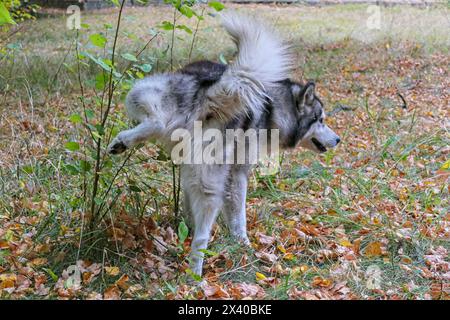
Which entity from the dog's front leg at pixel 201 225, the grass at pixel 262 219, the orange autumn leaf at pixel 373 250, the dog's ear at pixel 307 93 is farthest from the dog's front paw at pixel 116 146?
the orange autumn leaf at pixel 373 250

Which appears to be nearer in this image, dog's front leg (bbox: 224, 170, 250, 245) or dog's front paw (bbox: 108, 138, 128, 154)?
dog's front paw (bbox: 108, 138, 128, 154)

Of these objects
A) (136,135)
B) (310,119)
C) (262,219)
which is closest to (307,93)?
(310,119)

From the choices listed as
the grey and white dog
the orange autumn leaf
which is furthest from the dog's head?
the orange autumn leaf

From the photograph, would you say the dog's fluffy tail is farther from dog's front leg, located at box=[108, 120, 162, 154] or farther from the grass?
the grass

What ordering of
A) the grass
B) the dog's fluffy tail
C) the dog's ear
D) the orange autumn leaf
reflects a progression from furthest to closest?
the dog's ear < the orange autumn leaf < the grass < the dog's fluffy tail

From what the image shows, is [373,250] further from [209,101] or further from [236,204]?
[209,101]

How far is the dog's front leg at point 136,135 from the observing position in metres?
3.68

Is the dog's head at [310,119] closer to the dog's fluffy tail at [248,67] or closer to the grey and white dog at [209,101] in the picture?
the grey and white dog at [209,101]

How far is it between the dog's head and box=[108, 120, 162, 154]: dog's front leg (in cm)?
134

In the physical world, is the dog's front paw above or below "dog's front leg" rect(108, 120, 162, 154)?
below

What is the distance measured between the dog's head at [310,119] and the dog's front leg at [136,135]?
4.39 ft

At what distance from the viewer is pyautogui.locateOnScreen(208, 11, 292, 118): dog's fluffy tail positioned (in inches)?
144

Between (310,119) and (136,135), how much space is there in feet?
5.48

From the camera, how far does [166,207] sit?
4.71 meters
